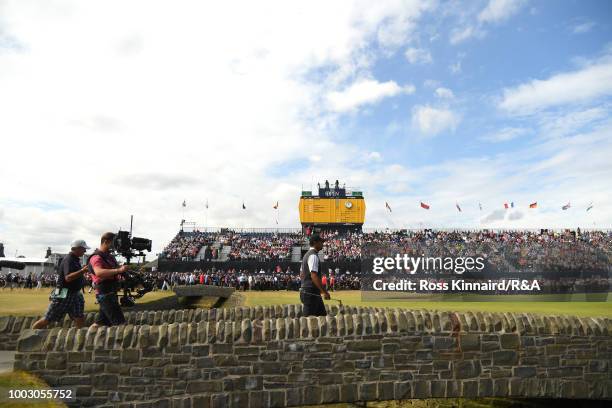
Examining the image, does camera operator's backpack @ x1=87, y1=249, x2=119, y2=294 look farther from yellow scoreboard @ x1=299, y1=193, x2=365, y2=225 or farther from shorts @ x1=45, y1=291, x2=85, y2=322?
yellow scoreboard @ x1=299, y1=193, x2=365, y2=225

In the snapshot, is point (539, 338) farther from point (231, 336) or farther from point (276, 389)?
point (231, 336)

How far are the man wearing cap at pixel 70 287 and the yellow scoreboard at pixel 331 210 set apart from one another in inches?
1989

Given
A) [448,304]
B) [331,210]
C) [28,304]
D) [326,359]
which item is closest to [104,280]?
[326,359]

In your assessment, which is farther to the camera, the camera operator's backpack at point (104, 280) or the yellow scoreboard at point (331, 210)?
the yellow scoreboard at point (331, 210)

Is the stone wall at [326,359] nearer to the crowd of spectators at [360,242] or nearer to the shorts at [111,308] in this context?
the shorts at [111,308]

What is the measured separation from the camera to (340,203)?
2308 inches

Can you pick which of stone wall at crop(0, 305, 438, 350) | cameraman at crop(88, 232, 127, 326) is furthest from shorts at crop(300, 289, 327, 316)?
cameraman at crop(88, 232, 127, 326)

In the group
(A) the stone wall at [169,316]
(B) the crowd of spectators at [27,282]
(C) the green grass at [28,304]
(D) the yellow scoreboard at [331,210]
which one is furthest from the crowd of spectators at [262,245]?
(A) the stone wall at [169,316]

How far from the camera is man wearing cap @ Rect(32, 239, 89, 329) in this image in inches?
286

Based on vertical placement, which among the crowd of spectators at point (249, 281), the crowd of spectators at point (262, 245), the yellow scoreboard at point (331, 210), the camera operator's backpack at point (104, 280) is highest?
the yellow scoreboard at point (331, 210)

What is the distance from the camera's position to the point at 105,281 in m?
6.91

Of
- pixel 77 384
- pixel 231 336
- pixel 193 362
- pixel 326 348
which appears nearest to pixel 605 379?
pixel 326 348

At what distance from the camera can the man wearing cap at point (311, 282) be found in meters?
7.60

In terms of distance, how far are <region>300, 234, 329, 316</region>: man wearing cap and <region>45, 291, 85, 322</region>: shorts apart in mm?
3972
